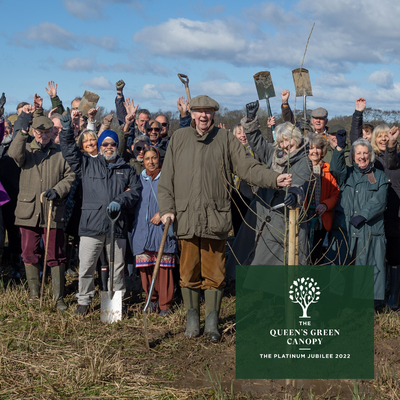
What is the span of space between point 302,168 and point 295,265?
157 centimetres

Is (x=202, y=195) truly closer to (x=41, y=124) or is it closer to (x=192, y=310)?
(x=192, y=310)

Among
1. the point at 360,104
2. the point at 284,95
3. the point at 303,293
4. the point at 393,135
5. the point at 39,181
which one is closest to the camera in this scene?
the point at 303,293

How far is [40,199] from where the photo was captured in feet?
20.2

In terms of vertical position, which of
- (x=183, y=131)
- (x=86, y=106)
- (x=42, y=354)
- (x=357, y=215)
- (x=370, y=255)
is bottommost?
(x=42, y=354)

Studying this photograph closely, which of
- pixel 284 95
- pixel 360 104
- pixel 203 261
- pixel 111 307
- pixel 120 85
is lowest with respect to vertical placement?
pixel 111 307

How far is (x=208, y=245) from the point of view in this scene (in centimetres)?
512

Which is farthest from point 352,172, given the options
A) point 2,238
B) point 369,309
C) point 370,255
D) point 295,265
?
point 2,238

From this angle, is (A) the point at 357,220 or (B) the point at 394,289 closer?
(A) the point at 357,220

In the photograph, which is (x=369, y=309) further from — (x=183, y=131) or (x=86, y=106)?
(x=86, y=106)

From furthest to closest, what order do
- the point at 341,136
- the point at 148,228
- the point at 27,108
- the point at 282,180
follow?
1. the point at 27,108
2. the point at 148,228
3. the point at 341,136
4. the point at 282,180

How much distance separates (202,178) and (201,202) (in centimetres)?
23

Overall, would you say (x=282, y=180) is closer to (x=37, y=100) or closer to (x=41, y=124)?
(x=41, y=124)

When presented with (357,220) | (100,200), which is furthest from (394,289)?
(100,200)

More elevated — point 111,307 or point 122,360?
point 111,307
